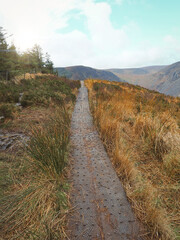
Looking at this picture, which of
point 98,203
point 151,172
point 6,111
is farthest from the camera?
point 6,111

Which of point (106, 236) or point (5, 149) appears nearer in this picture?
point (106, 236)

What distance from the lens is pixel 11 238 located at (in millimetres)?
995

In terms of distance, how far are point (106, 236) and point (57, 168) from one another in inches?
35.7

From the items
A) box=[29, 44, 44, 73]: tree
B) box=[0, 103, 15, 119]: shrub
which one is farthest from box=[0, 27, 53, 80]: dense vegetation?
box=[0, 103, 15, 119]: shrub

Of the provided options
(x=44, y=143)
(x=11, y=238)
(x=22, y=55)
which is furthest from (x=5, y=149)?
Result: (x=22, y=55)

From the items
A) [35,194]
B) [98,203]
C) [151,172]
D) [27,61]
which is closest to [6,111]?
[35,194]

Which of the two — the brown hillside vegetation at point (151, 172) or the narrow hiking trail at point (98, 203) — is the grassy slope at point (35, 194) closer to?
the narrow hiking trail at point (98, 203)

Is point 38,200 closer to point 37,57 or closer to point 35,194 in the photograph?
point 35,194

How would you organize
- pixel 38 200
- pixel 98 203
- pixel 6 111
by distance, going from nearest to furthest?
pixel 38 200
pixel 98 203
pixel 6 111

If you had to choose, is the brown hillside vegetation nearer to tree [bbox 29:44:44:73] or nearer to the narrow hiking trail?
the narrow hiking trail

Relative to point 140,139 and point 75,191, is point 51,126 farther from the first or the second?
point 140,139

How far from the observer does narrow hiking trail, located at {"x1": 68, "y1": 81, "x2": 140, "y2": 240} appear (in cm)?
113

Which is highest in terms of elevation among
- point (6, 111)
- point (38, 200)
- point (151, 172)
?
point (6, 111)

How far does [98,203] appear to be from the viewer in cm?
140
